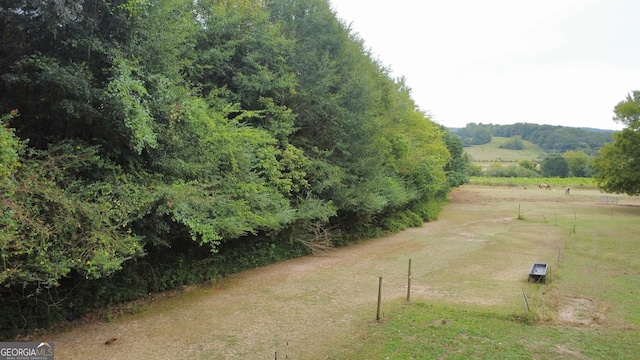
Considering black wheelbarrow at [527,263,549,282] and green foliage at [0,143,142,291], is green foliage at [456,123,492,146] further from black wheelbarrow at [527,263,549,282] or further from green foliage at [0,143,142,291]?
green foliage at [0,143,142,291]

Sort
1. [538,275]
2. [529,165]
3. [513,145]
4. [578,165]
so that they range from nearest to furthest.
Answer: [538,275], [578,165], [529,165], [513,145]

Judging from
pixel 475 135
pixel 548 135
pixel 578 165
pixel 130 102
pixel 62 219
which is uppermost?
pixel 475 135

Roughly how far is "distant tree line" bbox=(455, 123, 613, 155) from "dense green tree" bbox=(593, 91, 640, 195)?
64818 mm

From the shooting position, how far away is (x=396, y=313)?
9406 mm

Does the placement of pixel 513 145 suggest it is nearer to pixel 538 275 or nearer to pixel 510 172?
pixel 510 172

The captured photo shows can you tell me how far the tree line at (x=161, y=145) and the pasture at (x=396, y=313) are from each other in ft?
3.96

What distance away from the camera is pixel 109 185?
8.52 metres

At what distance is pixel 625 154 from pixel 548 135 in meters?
111

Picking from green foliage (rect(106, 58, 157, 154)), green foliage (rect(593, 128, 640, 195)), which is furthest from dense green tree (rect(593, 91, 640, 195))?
green foliage (rect(106, 58, 157, 154))

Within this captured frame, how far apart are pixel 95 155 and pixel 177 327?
4540 mm

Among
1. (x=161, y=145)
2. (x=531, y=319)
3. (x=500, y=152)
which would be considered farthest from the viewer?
(x=500, y=152)

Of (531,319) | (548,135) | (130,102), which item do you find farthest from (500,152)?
(130,102)

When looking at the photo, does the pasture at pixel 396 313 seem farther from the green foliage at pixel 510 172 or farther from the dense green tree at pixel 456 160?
the green foliage at pixel 510 172

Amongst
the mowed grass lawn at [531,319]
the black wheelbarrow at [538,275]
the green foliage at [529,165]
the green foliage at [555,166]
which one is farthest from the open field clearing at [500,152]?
the black wheelbarrow at [538,275]
